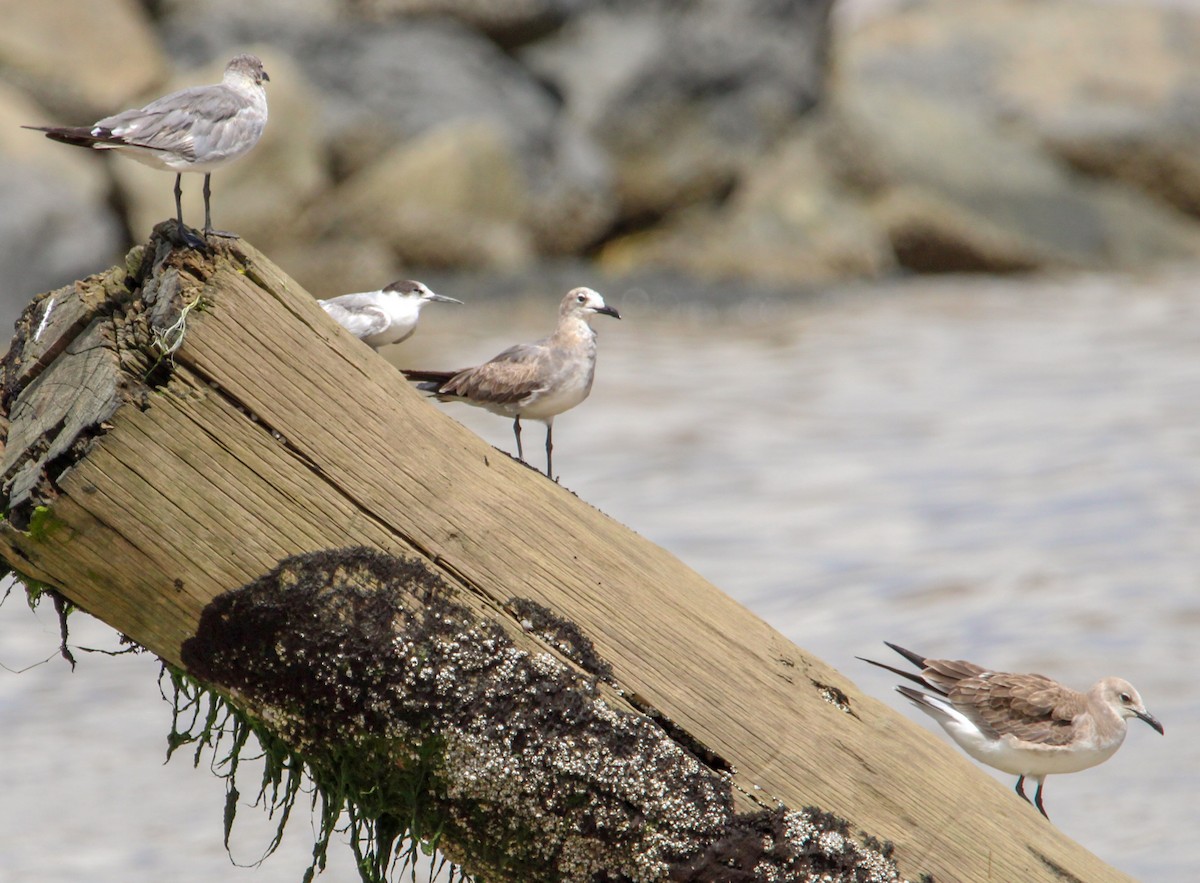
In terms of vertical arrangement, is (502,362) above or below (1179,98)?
below

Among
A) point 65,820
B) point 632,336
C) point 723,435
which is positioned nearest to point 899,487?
point 723,435

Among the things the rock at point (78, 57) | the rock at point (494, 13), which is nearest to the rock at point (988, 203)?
the rock at point (494, 13)

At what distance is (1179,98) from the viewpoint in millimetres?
15297

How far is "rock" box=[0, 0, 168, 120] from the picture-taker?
12.2m

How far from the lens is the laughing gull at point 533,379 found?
140 inches

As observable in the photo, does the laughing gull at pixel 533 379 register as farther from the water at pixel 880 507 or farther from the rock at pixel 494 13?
the rock at pixel 494 13

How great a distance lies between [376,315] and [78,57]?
10.4 meters

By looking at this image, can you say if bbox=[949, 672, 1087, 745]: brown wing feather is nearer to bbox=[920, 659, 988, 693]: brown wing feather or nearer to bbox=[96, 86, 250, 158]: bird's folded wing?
bbox=[920, 659, 988, 693]: brown wing feather

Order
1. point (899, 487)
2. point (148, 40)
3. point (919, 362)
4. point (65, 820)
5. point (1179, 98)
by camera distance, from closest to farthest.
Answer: point (65, 820), point (899, 487), point (919, 362), point (148, 40), point (1179, 98)

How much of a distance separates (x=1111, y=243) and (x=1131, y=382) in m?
4.27

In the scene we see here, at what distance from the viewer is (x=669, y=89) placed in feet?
47.7

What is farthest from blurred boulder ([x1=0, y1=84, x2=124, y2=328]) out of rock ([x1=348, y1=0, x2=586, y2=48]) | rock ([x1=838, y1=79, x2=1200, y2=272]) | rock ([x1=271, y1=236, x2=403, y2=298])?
rock ([x1=838, y1=79, x2=1200, y2=272])

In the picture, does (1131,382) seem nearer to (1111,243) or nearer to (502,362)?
(1111,243)

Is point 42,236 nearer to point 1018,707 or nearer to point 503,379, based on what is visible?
point 503,379
